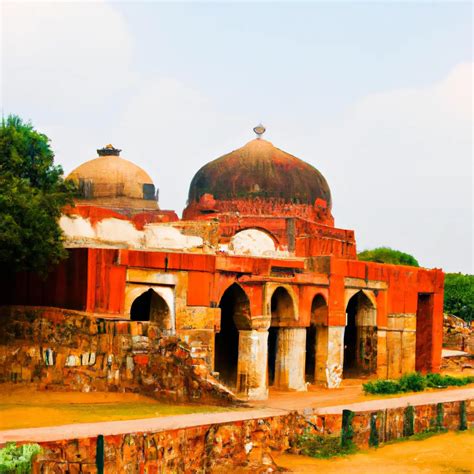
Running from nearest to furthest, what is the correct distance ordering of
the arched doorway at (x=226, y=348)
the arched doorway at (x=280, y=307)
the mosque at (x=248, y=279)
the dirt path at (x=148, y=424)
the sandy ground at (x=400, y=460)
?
the dirt path at (x=148, y=424), the sandy ground at (x=400, y=460), the mosque at (x=248, y=279), the arched doorway at (x=280, y=307), the arched doorway at (x=226, y=348)

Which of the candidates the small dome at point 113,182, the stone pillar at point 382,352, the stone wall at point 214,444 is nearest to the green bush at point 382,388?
the stone wall at point 214,444

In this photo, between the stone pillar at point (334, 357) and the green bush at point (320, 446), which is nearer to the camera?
the green bush at point (320, 446)

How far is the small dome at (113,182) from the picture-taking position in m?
29.5

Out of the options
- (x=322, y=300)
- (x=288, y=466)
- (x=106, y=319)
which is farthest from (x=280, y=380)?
(x=288, y=466)

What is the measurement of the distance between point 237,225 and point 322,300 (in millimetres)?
4216

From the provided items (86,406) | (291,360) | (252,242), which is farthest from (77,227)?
(86,406)

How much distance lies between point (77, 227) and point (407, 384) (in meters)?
8.63

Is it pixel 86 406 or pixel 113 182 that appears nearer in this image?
pixel 86 406

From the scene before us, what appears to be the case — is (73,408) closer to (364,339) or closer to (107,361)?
(107,361)

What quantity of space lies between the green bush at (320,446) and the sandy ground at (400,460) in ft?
0.53

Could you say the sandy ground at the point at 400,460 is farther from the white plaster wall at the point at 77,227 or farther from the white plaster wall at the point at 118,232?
the white plaster wall at the point at 77,227

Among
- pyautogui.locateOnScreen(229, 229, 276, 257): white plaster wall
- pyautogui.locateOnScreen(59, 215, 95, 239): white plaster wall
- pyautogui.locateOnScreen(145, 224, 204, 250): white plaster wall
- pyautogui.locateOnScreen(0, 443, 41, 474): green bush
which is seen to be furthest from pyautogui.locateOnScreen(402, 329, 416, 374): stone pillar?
pyautogui.locateOnScreen(0, 443, 41, 474): green bush

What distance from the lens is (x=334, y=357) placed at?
2394 centimetres

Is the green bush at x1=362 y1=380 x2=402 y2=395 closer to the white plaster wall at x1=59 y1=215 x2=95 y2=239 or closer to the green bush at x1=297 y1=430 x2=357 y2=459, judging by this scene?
the green bush at x1=297 y1=430 x2=357 y2=459
